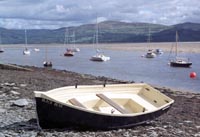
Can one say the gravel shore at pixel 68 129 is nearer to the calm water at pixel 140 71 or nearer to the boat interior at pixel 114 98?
the boat interior at pixel 114 98

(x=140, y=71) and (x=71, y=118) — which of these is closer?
(x=71, y=118)

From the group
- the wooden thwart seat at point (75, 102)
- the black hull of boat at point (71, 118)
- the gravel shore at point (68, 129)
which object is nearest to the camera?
the black hull of boat at point (71, 118)

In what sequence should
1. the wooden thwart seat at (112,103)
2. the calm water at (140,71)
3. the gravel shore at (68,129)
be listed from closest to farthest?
the gravel shore at (68,129) < the wooden thwart seat at (112,103) < the calm water at (140,71)

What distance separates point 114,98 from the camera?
15.0 meters

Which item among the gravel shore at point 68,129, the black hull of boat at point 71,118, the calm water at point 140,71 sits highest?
the black hull of boat at point 71,118

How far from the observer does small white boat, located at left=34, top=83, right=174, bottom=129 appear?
12.7m

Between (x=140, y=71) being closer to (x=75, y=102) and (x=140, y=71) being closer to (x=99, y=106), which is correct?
(x=99, y=106)

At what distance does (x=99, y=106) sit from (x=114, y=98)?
2.29 ft

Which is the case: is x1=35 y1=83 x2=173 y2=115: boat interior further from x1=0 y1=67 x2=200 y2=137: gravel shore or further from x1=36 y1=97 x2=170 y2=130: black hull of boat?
x1=0 y1=67 x2=200 y2=137: gravel shore

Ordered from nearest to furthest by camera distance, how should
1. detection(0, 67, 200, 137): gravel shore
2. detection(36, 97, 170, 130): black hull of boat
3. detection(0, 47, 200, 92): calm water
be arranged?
detection(36, 97, 170, 130): black hull of boat < detection(0, 67, 200, 137): gravel shore < detection(0, 47, 200, 92): calm water

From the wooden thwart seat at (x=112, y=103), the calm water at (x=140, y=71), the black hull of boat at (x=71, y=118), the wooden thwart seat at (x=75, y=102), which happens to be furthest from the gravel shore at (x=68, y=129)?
the calm water at (x=140, y=71)

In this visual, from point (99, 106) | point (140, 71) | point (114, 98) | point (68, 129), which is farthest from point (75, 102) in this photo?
point (140, 71)

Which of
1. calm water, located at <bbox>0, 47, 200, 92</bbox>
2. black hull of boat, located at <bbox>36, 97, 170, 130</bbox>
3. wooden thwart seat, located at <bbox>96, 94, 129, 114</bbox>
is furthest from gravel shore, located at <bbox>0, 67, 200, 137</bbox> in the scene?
calm water, located at <bbox>0, 47, 200, 92</bbox>

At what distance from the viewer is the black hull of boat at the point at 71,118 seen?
1262cm
